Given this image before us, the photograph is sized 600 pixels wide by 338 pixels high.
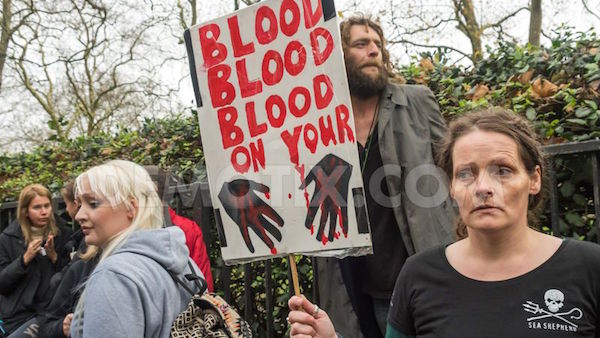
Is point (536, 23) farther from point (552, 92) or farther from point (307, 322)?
point (307, 322)

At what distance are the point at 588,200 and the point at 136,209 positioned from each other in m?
1.97

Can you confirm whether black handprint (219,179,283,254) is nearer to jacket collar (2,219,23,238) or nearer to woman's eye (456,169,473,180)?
woman's eye (456,169,473,180)

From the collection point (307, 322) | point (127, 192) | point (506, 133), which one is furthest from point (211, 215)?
point (506, 133)

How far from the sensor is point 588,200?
2.94 meters

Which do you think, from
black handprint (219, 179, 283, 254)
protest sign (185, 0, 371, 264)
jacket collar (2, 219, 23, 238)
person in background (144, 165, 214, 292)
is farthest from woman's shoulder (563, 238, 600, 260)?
jacket collar (2, 219, 23, 238)

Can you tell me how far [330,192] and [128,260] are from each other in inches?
31.9

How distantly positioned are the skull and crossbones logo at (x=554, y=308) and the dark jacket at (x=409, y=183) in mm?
1148

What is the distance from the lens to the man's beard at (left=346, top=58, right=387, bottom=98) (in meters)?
3.08

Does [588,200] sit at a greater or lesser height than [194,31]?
lesser

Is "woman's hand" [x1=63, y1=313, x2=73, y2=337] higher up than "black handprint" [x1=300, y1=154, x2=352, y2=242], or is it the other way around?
"black handprint" [x1=300, y1=154, x2=352, y2=242]

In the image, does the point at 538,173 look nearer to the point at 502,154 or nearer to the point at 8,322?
the point at 502,154

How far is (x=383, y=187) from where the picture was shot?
2.94 m

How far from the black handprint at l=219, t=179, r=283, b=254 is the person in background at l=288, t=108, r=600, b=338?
952mm

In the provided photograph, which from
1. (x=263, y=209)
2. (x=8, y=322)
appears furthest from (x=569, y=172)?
(x=8, y=322)
